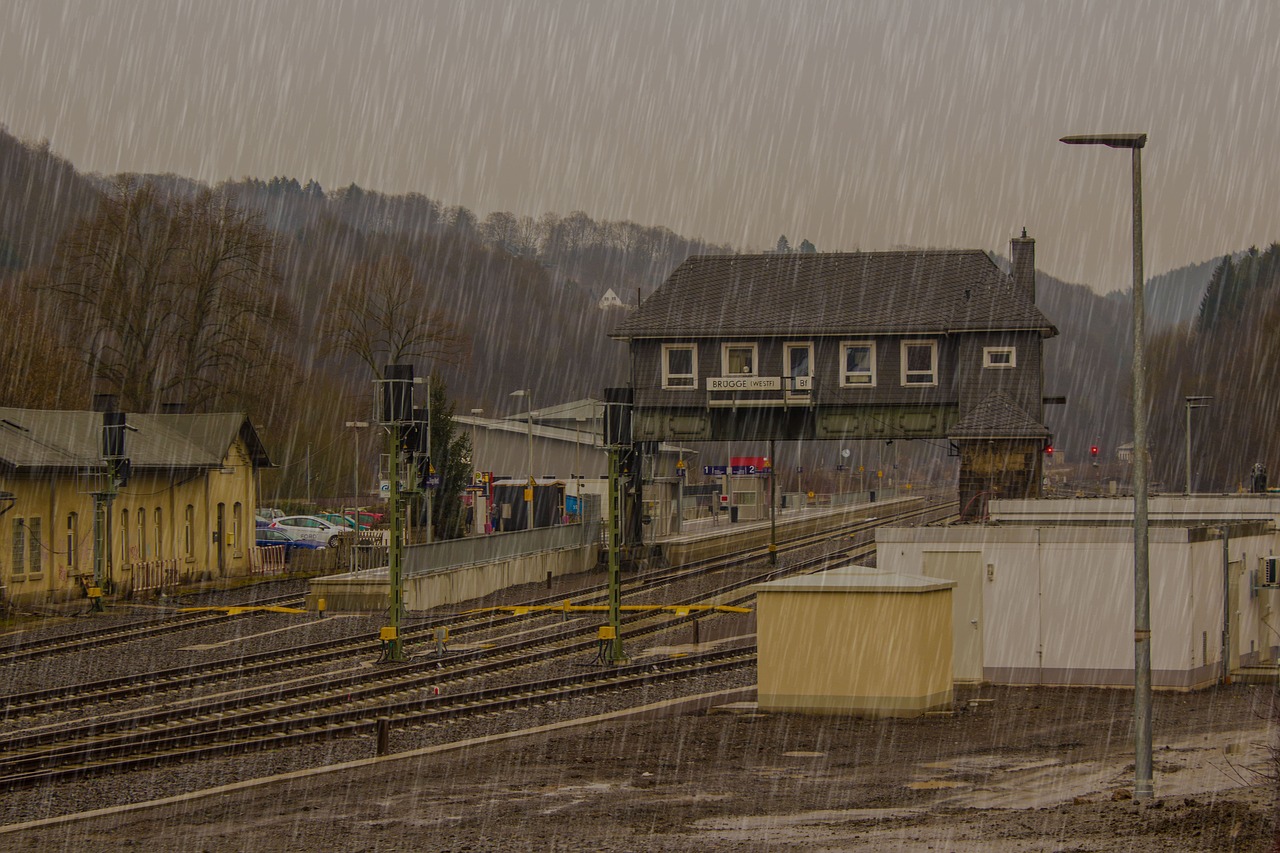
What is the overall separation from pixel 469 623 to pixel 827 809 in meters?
18.8

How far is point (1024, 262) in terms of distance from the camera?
160 feet

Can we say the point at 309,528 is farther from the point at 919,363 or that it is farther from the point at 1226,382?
the point at 1226,382

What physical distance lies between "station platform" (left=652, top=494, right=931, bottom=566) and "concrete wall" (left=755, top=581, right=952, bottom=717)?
26.4 metres

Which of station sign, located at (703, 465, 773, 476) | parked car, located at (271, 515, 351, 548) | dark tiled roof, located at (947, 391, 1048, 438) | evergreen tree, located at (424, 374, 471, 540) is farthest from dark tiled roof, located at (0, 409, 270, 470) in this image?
station sign, located at (703, 465, 773, 476)

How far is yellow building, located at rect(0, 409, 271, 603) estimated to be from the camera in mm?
36594

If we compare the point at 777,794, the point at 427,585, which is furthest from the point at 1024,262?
the point at 777,794

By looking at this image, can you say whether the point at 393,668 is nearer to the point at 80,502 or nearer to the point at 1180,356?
the point at 80,502

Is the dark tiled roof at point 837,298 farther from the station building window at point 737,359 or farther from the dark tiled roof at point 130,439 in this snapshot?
the dark tiled roof at point 130,439

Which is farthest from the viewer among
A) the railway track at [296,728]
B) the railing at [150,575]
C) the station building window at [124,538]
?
the station building window at [124,538]

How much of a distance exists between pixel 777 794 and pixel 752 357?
101 ft

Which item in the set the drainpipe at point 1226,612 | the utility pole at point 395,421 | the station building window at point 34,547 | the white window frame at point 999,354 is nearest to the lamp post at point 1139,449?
the drainpipe at point 1226,612

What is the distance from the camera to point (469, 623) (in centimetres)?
3141

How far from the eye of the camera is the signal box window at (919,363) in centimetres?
4312

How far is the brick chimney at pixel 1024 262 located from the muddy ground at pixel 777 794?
30.8 m
